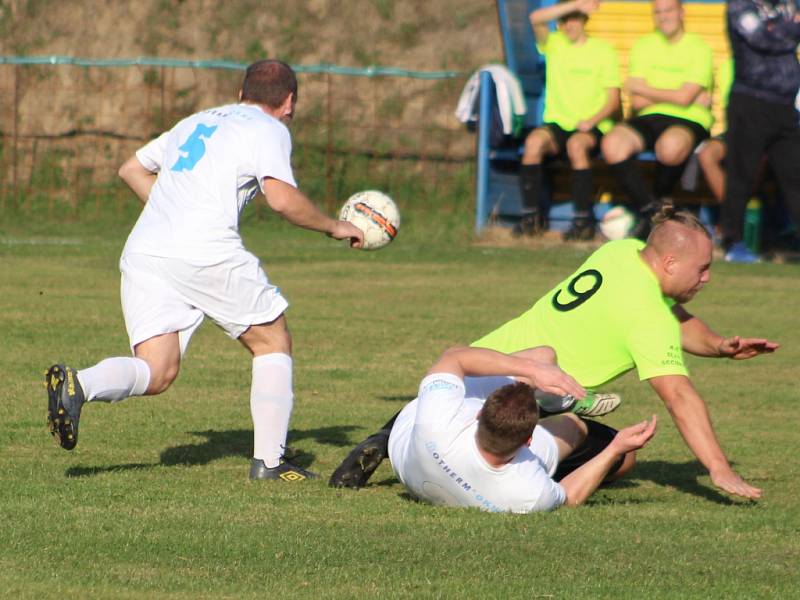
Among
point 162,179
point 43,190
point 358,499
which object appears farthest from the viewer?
point 43,190

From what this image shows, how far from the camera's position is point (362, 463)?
22.6ft


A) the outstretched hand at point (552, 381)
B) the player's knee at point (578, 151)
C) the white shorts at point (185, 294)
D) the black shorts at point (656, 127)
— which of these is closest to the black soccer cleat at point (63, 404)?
the white shorts at point (185, 294)

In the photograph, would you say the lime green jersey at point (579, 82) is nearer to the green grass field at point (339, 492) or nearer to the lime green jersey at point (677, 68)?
the lime green jersey at point (677, 68)

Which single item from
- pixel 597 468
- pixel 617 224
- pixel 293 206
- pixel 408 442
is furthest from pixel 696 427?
pixel 617 224

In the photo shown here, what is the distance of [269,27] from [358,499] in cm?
1803

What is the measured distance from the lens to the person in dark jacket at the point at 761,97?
49.7ft

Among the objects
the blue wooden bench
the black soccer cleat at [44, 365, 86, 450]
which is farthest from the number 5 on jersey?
the blue wooden bench

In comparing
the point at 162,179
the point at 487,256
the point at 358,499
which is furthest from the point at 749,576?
the point at 487,256

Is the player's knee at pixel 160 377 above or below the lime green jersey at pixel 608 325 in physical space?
below

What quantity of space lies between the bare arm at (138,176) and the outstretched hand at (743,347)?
8.97 ft

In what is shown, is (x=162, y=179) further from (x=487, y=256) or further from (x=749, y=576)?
(x=487, y=256)

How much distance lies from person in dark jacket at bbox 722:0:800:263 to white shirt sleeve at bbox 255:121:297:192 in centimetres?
909

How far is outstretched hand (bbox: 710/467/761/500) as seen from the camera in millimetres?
6344

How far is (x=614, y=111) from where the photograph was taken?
54.2 ft
